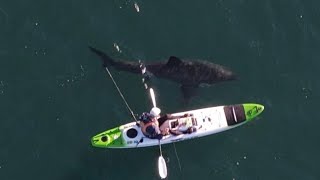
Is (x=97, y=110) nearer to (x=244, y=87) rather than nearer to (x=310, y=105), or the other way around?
(x=244, y=87)

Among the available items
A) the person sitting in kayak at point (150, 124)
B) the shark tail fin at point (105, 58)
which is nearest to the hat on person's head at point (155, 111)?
the person sitting in kayak at point (150, 124)

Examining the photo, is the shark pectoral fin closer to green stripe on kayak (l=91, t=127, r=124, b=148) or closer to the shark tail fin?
the shark tail fin

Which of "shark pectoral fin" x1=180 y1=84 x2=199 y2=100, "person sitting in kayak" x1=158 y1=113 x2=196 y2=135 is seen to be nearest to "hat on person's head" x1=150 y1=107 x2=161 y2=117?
"person sitting in kayak" x1=158 y1=113 x2=196 y2=135

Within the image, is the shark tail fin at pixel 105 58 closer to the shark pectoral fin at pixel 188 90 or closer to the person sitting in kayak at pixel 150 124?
the person sitting in kayak at pixel 150 124

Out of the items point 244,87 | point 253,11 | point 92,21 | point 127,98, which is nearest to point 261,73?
point 244,87

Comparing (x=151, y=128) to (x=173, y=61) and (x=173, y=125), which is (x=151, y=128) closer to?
(x=173, y=125)

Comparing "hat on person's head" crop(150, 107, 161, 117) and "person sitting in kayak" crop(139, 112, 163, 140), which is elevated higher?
"hat on person's head" crop(150, 107, 161, 117)
